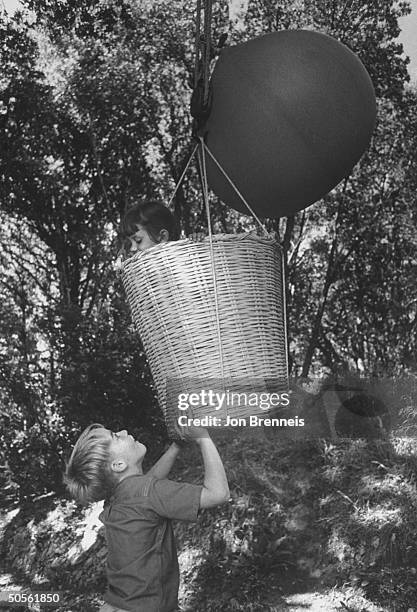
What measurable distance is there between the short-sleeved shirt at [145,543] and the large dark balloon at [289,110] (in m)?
0.73

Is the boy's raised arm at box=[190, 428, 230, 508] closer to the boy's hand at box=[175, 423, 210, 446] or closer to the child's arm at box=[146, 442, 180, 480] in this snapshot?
the boy's hand at box=[175, 423, 210, 446]

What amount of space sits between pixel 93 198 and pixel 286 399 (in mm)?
2384

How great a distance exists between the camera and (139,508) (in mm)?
1530

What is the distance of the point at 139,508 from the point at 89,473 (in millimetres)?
140

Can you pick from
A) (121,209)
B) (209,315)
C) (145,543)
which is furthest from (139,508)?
(121,209)

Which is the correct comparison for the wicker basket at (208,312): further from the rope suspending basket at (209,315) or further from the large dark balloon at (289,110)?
the large dark balloon at (289,110)

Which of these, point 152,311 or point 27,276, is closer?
point 152,311

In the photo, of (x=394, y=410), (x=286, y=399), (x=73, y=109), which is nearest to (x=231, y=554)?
(x=394, y=410)

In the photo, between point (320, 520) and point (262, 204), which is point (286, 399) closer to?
point (262, 204)

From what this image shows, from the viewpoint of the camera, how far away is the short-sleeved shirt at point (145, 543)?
150 centimetres

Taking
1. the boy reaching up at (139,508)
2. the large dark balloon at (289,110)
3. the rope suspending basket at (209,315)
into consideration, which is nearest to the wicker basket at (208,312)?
the rope suspending basket at (209,315)

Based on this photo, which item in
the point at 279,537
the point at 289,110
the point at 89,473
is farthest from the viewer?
the point at 279,537

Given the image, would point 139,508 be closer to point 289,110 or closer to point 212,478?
point 212,478

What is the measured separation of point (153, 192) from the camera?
3.83m
